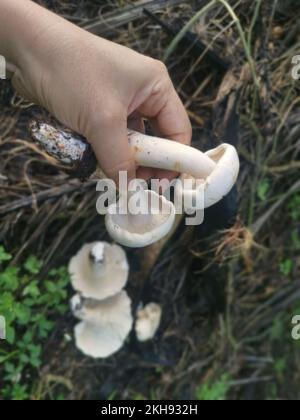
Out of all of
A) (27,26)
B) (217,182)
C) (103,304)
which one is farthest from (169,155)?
(103,304)

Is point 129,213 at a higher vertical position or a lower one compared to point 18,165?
lower

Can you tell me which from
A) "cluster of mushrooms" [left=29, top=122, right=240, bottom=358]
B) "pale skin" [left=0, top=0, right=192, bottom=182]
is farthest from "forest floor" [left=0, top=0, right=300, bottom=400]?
"pale skin" [left=0, top=0, right=192, bottom=182]

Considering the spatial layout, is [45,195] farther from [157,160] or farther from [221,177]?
[221,177]

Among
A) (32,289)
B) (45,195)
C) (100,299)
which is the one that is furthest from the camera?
(100,299)

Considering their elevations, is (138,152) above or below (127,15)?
below

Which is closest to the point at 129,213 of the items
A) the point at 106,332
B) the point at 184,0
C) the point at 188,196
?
the point at 188,196

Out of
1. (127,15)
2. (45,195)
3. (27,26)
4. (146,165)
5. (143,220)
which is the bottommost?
(143,220)

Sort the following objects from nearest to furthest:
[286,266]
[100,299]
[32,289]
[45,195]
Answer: [32,289] < [45,195] < [100,299] < [286,266]
